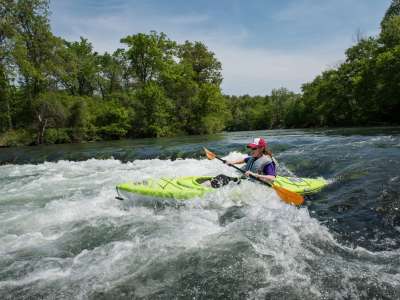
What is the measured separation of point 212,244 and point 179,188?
91.1 inches

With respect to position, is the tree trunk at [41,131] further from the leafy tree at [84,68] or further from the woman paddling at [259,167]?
the woman paddling at [259,167]

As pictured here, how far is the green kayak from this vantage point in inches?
273

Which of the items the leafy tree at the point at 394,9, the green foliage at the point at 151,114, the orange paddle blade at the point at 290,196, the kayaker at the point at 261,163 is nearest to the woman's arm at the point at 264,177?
the kayaker at the point at 261,163

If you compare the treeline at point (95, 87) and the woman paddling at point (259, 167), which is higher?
the treeline at point (95, 87)

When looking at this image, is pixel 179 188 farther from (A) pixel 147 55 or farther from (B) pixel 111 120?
(A) pixel 147 55

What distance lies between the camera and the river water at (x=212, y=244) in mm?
3836

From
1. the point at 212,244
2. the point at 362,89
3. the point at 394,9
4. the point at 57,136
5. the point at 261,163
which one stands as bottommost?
the point at 212,244

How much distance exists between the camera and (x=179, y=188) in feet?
23.5

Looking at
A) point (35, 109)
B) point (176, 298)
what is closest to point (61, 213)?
point (176, 298)

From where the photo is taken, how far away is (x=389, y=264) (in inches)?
164

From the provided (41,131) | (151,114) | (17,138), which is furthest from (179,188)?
(151,114)

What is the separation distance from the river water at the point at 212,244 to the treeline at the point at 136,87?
19992mm

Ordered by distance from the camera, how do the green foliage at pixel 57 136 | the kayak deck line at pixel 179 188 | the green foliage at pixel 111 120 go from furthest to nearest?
the green foliage at pixel 111 120, the green foliage at pixel 57 136, the kayak deck line at pixel 179 188

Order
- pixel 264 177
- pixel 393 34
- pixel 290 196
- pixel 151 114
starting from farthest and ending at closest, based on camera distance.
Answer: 1. pixel 151 114
2. pixel 393 34
3. pixel 264 177
4. pixel 290 196
